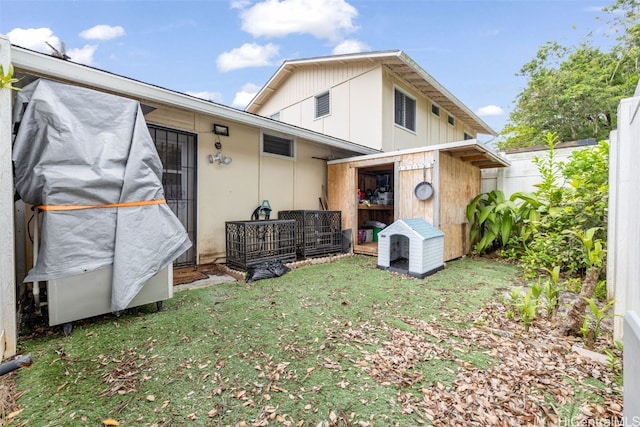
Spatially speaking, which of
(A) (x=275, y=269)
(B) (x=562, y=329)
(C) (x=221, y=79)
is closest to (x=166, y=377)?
(A) (x=275, y=269)

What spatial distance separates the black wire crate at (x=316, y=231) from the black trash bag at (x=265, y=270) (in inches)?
33.9

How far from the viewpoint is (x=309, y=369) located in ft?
6.02

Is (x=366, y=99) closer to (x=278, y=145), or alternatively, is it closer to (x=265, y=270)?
(x=278, y=145)

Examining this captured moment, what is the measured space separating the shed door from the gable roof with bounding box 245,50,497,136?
4.99 metres

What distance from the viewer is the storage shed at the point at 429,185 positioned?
479 centimetres

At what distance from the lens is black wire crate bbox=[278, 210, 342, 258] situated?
512 cm

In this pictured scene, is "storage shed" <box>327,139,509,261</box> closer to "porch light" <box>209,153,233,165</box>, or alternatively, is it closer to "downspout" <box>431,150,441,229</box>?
"downspout" <box>431,150,441,229</box>

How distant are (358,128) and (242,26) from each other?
4.98 m

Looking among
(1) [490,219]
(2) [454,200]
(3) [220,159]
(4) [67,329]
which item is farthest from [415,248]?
(4) [67,329]

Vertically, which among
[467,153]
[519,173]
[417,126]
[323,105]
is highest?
[323,105]

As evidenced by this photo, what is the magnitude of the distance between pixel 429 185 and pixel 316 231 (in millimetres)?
2245

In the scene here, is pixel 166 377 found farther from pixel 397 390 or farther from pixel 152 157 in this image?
pixel 152 157

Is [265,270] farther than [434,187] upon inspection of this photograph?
No

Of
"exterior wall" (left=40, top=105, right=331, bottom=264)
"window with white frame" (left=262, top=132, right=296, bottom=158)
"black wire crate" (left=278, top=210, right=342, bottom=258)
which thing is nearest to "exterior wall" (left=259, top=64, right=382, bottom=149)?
"exterior wall" (left=40, top=105, right=331, bottom=264)
